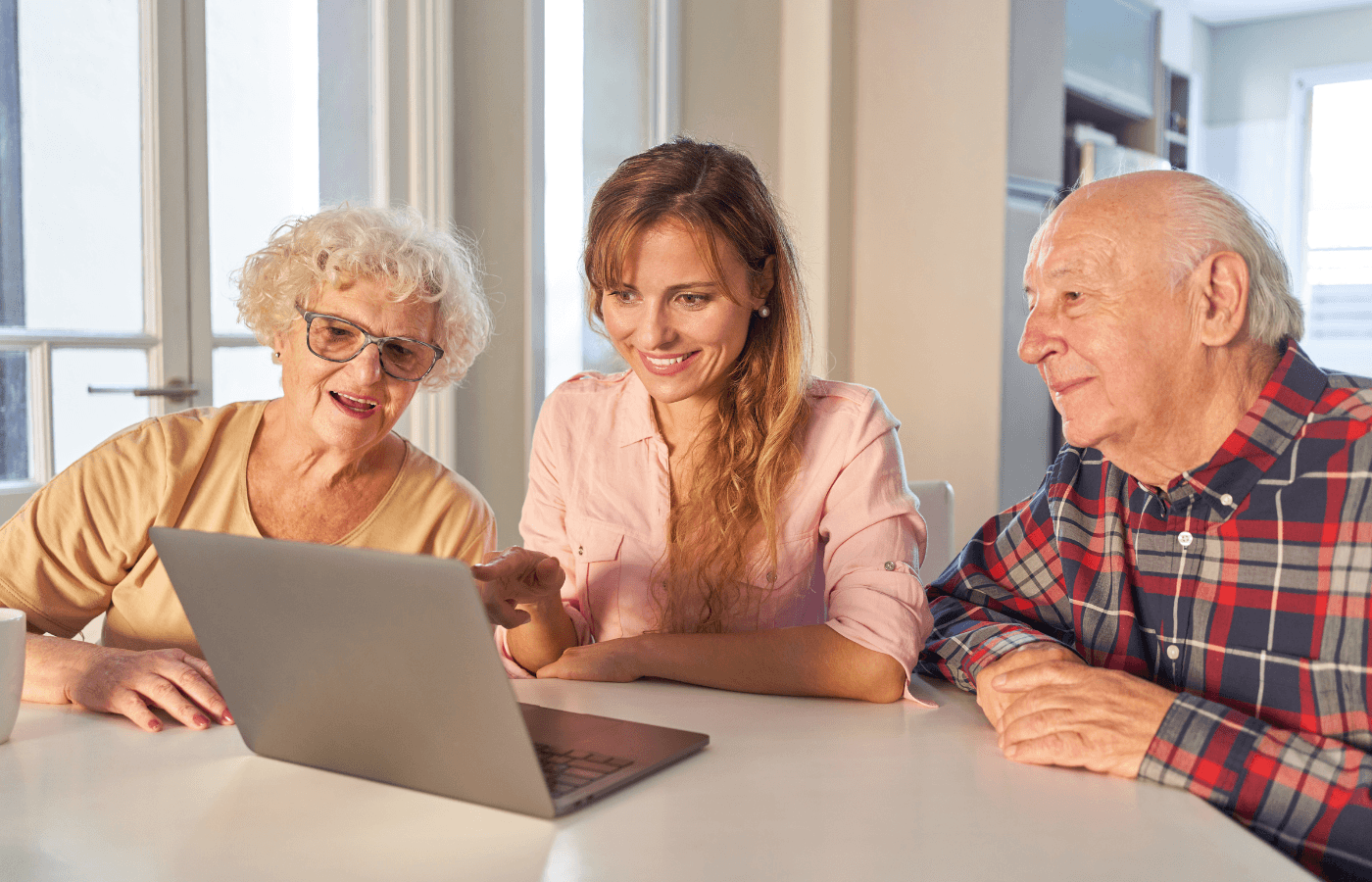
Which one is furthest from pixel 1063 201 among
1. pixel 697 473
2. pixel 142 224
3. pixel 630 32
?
pixel 630 32

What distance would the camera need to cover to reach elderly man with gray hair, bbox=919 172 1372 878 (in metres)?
0.94

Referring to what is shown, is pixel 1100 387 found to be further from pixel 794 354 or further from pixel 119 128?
pixel 119 128

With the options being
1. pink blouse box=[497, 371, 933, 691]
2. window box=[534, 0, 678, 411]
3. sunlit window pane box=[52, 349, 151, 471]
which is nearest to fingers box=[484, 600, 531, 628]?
pink blouse box=[497, 371, 933, 691]

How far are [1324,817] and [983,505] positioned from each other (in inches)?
115

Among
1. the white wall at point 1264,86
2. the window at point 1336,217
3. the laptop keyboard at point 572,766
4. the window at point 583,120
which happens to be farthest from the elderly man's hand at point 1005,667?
the white wall at point 1264,86

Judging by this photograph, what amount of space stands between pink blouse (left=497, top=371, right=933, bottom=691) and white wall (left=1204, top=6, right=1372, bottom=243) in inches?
219

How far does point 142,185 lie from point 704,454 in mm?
1591

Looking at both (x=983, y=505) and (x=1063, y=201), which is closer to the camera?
(x=1063, y=201)

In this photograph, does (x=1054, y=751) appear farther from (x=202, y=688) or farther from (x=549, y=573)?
(x=202, y=688)

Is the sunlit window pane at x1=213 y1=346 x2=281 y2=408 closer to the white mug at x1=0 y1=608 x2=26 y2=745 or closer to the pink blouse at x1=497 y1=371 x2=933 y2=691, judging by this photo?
the pink blouse at x1=497 y1=371 x2=933 y2=691

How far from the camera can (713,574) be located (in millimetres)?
1453

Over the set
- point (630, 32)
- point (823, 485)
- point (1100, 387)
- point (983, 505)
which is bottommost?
point (983, 505)

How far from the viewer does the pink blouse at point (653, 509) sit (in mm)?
1377

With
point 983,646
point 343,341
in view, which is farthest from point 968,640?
point 343,341
